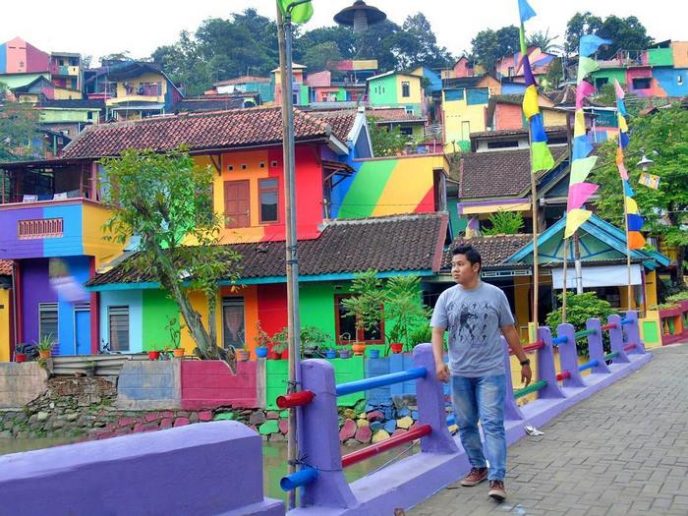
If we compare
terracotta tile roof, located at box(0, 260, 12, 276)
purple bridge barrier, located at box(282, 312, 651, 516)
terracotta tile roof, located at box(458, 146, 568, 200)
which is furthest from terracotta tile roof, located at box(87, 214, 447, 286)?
terracotta tile roof, located at box(458, 146, 568, 200)

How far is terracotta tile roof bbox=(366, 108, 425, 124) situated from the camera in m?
48.5

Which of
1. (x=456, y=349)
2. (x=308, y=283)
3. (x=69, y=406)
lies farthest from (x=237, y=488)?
(x=69, y=406)

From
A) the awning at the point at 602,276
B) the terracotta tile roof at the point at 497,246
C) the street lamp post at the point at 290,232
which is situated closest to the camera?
the street lamp post at the point at 290,232

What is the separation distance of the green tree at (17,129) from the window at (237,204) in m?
27.4

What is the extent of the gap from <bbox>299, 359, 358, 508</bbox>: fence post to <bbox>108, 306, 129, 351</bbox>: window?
1814 centimetres

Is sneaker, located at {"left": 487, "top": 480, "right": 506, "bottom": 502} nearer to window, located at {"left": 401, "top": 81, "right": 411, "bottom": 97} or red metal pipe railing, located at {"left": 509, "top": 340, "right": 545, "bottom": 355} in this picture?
red metal pipe railing, located at {"left": 509, "top": 340, "right": 545, "bottom": 355}

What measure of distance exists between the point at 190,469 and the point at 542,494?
2826 millimetres

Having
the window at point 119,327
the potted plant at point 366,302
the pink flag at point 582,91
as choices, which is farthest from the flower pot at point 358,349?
the window at point 119,327

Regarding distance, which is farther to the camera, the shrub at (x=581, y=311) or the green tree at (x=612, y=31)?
the green tree at (x=612, y=31)

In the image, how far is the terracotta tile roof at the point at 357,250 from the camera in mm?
19406

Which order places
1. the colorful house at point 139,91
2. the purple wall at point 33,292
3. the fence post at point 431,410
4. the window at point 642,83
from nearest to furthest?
the fence post at point 431,410 → the purple wall at point 33,292 → the window at point 642,83 → the colorful house at point 139,91

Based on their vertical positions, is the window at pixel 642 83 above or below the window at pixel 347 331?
above

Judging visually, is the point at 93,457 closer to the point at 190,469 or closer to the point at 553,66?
the point at 190,469

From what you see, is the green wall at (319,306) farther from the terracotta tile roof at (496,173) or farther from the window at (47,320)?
the terracotta tile roof at (496,173)
